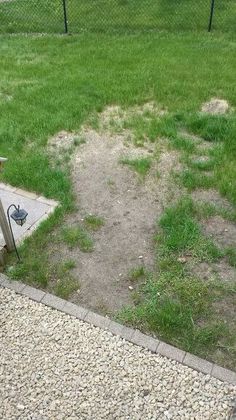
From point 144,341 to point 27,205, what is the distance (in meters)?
2.52

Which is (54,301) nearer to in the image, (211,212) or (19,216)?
(19,216)

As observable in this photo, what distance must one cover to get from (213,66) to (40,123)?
4.07m

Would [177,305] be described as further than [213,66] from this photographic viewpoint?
No

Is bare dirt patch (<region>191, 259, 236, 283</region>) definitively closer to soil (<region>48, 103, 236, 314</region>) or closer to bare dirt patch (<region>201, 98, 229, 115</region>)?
soil (<region>48, 103, 236, 314</region>)

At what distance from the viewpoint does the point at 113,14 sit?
41.3 ft

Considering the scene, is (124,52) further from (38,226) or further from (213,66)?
(38,226)

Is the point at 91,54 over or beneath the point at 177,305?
over

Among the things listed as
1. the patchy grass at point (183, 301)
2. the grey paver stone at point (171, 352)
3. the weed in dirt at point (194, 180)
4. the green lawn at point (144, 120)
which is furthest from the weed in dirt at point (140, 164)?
the grey paver stone at point (171, 352)

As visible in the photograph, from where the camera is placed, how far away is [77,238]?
5203 millimetres

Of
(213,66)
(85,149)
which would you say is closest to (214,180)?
(85,149)

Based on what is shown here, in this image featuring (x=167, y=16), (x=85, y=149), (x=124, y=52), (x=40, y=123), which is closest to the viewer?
(x=85, y=149)

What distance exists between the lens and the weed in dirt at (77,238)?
5.11m

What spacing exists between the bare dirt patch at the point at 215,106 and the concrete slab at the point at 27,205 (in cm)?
344

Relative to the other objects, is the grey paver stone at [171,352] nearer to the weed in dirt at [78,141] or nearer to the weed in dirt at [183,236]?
the weed in dirt at [183,236]
